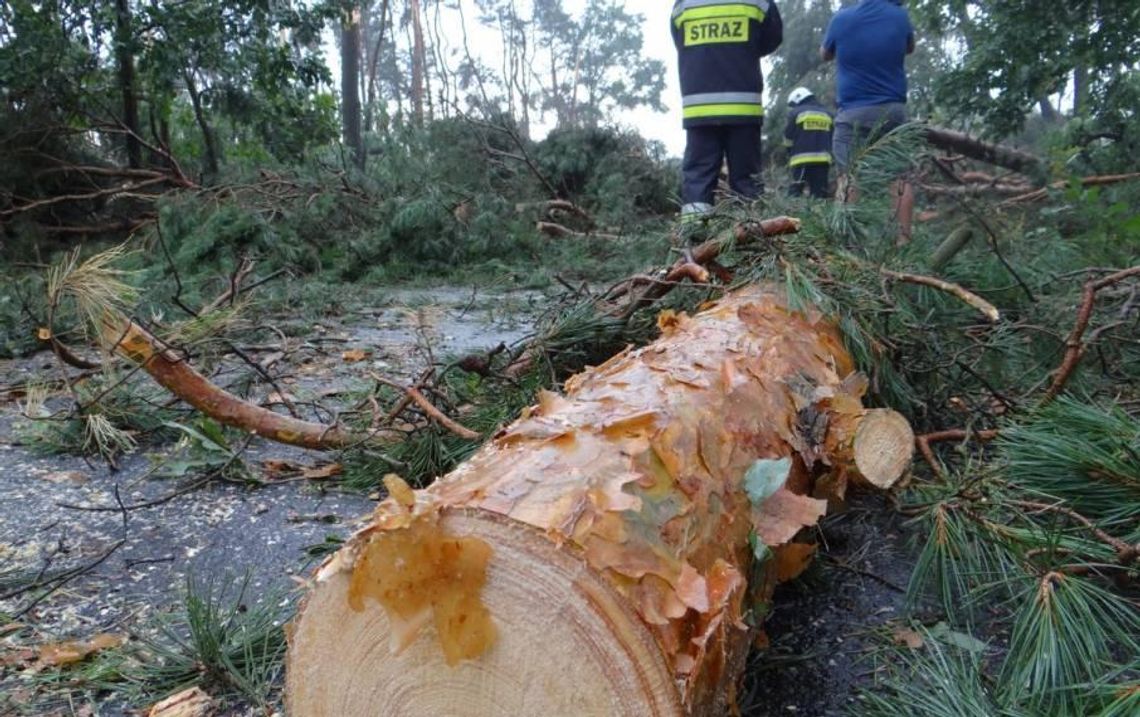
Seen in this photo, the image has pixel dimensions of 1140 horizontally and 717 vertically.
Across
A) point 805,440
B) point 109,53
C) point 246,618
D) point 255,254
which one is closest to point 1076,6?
point 805,440

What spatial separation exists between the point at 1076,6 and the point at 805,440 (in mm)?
5416

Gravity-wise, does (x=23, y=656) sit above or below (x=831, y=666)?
above

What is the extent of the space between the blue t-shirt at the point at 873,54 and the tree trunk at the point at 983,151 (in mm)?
2476

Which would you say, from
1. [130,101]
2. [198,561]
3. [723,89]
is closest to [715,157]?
[723,89]

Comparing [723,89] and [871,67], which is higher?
[871,67]

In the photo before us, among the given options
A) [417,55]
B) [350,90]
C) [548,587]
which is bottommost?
[548,587]

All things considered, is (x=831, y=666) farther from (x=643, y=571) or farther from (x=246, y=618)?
(x=246, y=618)

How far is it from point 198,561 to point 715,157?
13.4 feet

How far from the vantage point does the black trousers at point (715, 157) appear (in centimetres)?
536

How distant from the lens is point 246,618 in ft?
5.78

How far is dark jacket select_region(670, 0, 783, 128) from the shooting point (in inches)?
209

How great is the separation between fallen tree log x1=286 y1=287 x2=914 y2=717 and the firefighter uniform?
4.17 meters

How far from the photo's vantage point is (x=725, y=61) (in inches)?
211

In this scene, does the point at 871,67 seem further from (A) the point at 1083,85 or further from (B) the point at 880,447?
(B) the point at 880,447
